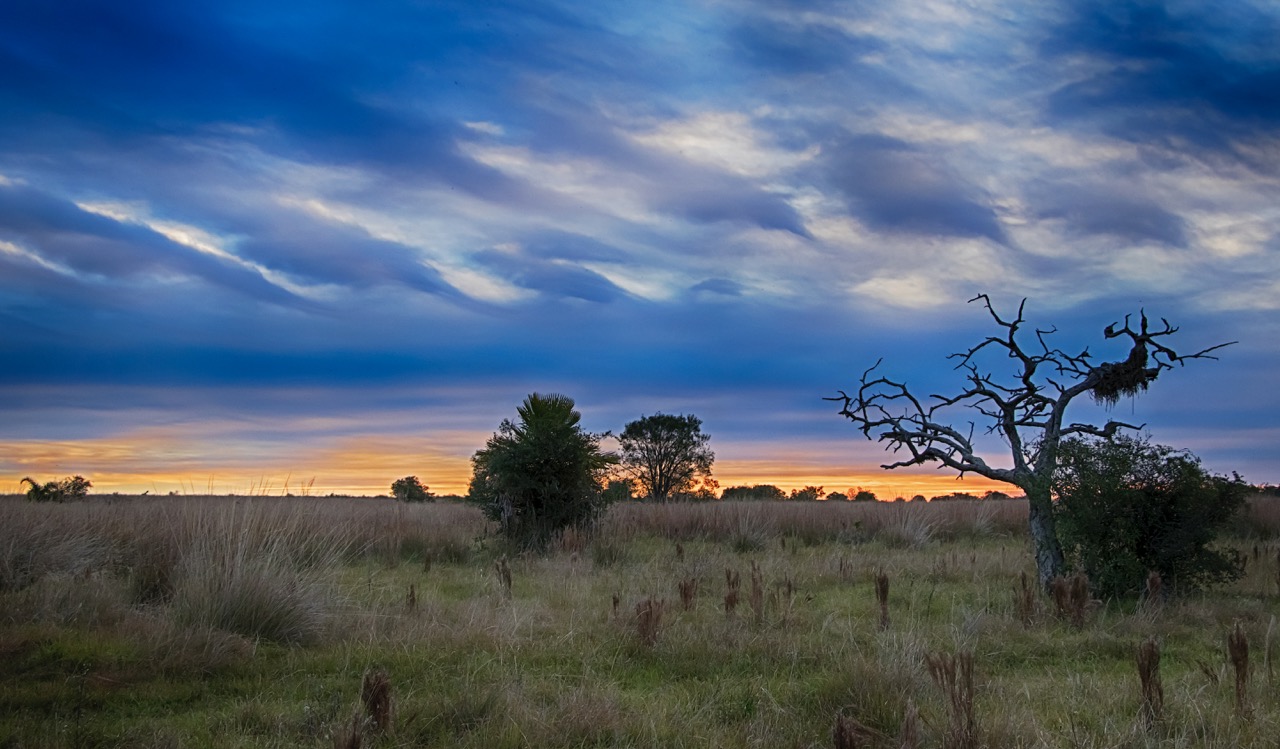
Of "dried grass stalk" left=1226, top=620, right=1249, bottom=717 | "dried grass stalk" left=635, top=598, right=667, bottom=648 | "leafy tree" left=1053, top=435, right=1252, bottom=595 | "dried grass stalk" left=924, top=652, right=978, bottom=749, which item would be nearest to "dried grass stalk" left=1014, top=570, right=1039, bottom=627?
"leafy tree" left=1053, top=435, right=1252, bottom=595

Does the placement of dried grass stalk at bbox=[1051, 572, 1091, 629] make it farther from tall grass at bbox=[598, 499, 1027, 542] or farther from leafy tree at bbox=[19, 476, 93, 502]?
leafy tree at bbox=[19, 476, 93, 502]

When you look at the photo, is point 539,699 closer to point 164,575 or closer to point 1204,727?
point 1204,727

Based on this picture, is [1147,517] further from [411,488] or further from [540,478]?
[411,488]

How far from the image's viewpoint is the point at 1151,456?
31.2ft

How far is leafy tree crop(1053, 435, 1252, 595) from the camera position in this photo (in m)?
9.27

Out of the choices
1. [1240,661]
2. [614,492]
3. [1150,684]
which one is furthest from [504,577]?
[614,492]

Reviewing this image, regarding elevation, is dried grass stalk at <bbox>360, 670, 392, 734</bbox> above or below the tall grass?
below

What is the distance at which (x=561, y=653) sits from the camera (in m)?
6.60

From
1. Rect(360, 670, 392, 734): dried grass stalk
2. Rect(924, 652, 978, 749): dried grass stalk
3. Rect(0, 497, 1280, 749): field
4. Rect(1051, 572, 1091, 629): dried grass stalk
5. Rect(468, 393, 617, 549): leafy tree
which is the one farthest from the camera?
Rect(468, 393, 617, 549): leafy tree

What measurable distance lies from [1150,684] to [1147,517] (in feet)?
18.4

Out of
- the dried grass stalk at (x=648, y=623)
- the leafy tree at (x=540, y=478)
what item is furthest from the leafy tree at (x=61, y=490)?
the dried grass stalk at (x=648, y=623)

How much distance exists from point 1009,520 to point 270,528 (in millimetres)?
18490

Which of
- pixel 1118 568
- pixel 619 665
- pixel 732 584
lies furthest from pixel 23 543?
pixel 1118 568

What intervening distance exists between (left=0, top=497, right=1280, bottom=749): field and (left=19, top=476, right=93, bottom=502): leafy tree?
47.6 feet
